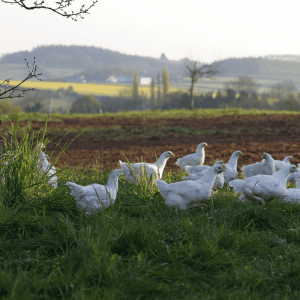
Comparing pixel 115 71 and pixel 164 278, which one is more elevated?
pixel 115 71

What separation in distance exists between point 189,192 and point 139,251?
130 cm

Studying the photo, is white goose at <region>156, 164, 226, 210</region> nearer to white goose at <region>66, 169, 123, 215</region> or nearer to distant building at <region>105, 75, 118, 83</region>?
white goose at <region>66, 169, 123, 215</region>

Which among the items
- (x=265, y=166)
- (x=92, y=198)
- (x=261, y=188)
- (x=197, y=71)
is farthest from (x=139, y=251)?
(x=197, y=71)

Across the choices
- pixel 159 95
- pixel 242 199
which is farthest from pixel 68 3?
pixel 159 95

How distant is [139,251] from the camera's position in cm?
286

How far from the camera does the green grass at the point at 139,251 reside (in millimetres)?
2375

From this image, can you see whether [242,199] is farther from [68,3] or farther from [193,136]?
[193,136]

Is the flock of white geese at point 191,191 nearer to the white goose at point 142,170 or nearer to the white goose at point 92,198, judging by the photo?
the white goose at point 92,198

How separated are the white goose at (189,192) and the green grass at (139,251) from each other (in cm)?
13

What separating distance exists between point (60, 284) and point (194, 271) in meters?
1.14

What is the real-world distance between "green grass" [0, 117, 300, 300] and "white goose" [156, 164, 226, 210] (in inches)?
5.2

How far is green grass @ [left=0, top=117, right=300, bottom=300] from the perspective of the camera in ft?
7.79

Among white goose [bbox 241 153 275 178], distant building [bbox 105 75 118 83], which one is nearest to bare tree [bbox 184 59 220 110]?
white goose [bbox 241 153 275 178]

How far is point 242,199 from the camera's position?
4.30 m
